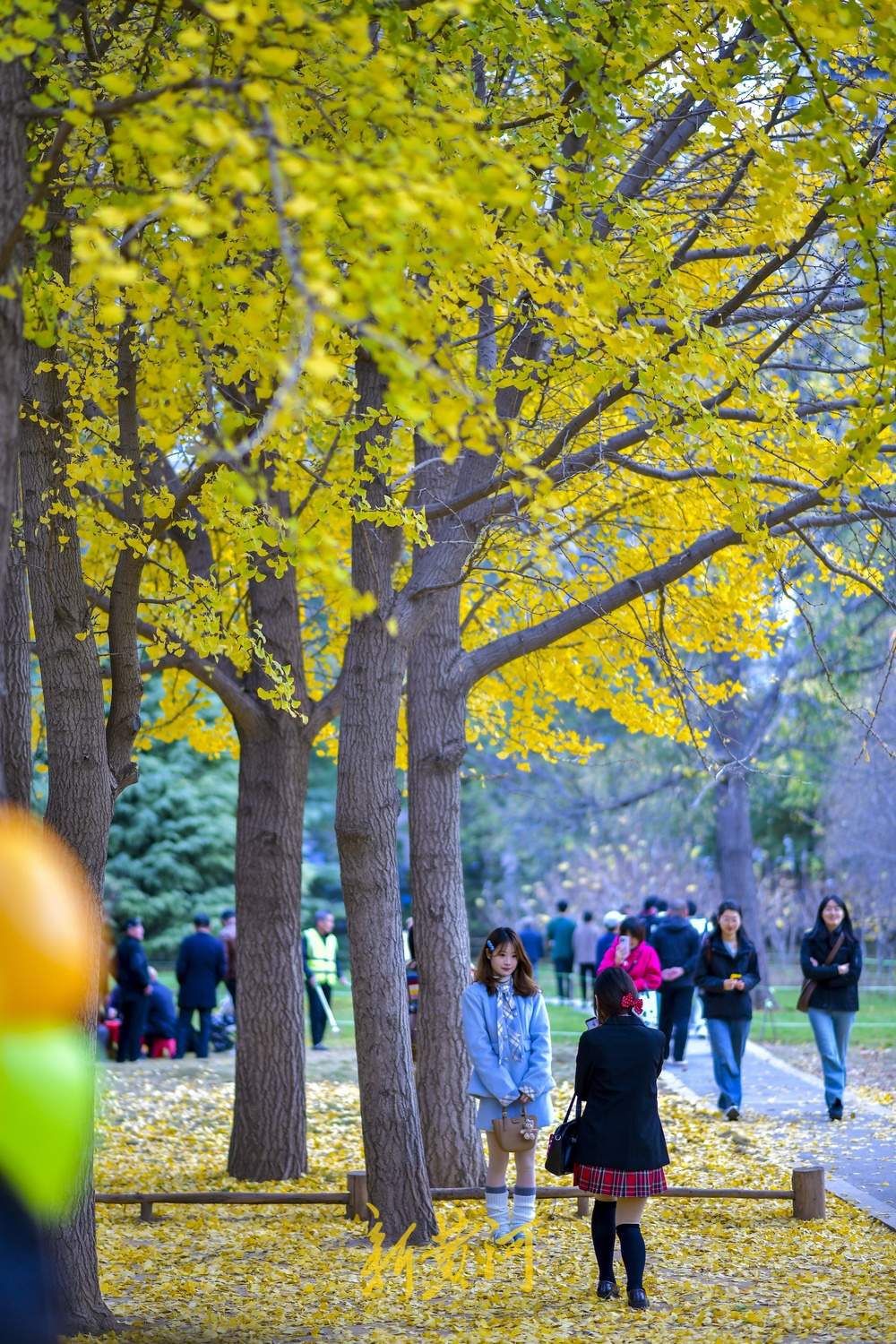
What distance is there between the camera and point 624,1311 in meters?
7.19

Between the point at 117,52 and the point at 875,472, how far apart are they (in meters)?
5.05

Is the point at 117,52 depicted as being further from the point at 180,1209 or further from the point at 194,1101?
the point at 194,1101

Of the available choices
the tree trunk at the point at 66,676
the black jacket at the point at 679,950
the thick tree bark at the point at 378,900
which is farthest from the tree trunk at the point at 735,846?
the tree trunk at the point at 66,676

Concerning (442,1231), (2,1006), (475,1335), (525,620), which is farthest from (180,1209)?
(2,1006)

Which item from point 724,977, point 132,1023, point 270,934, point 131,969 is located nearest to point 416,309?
point 270,934

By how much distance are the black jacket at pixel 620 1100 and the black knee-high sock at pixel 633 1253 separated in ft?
1.09

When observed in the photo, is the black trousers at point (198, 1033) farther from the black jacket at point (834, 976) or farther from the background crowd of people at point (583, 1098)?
the background crowd of people at point (583, 1098)

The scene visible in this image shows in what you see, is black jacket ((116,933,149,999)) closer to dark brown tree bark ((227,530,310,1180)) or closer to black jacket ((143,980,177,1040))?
black jacket ((143,980,177,1040))

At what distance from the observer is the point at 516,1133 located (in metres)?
8.12

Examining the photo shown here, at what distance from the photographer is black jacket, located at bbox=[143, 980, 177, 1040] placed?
1866cm

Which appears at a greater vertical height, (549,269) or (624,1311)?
(549,269)

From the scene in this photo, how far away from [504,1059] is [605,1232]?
113 centimetres

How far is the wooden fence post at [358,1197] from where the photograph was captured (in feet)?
29.5

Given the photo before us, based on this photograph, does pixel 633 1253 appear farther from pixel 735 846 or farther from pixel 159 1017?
pixel 735 846
